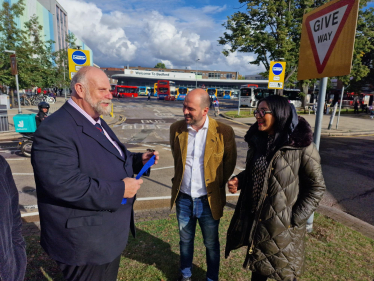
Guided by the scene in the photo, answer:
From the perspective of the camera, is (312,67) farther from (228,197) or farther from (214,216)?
(228,197)

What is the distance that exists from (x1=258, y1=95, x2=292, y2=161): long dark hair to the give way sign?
3.77 feet

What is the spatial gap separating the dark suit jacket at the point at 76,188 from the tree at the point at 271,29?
805 inches

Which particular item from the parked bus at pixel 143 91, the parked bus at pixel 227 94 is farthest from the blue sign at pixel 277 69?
the parked bus at pixel 227 94

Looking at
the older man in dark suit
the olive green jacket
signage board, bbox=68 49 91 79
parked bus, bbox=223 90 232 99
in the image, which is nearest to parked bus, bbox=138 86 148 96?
parked bus, bbox=223 90 232 99

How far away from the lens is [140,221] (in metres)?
3.94

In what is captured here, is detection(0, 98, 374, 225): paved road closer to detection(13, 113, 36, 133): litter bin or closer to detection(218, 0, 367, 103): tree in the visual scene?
detection(13, 113, 36, 133): litter bin

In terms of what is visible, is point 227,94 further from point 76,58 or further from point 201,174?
point 201,174

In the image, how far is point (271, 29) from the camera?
826 inches

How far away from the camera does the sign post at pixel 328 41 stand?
262 centimetres

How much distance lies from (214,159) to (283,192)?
75cm

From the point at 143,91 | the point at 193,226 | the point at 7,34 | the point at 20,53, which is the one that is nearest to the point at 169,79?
the point at 143,91

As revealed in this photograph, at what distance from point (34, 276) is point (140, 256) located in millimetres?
1166

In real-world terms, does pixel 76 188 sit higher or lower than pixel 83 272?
higher

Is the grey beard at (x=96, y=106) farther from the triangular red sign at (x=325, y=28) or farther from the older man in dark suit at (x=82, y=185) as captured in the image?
the triangular red sign at (x=325, y=28)
